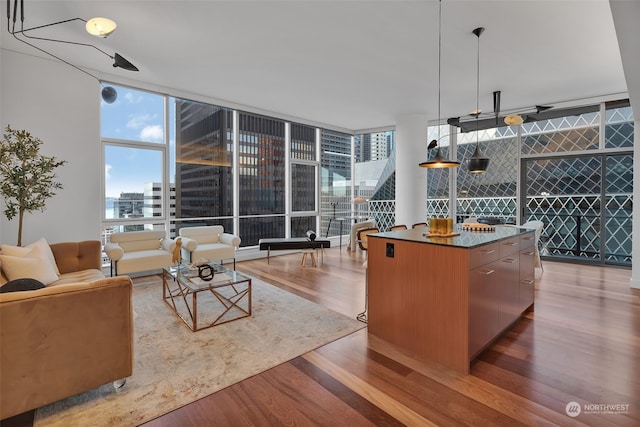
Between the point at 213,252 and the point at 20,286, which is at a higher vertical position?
the point at 20,286

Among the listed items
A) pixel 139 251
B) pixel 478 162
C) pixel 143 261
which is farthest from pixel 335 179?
pixel 143 261

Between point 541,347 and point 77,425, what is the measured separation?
129 inches

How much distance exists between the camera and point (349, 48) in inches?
145

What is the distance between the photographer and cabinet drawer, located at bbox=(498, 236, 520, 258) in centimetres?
272

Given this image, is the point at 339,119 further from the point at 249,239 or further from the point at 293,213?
the point at 249,239

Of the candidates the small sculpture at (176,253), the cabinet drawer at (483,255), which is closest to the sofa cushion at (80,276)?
the small sculpture at (176,253)

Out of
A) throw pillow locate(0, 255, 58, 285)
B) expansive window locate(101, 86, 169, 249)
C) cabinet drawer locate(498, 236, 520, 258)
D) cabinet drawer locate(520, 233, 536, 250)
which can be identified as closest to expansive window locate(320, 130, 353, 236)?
expansive window locate(101, 86, 169, 249)

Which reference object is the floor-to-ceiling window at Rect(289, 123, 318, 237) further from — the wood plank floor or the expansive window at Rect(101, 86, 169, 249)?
the wood plank floor

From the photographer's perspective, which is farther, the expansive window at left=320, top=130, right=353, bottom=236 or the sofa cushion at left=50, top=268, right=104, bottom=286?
the expansive window at left=320, top=130, right=353, bottom=236

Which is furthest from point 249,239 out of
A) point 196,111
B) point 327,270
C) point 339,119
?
point 339,119

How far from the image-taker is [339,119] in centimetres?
710

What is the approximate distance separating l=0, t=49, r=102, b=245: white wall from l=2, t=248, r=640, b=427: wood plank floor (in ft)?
10.5

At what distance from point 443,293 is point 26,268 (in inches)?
138

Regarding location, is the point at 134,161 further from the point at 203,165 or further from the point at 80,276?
the point at 80,276
